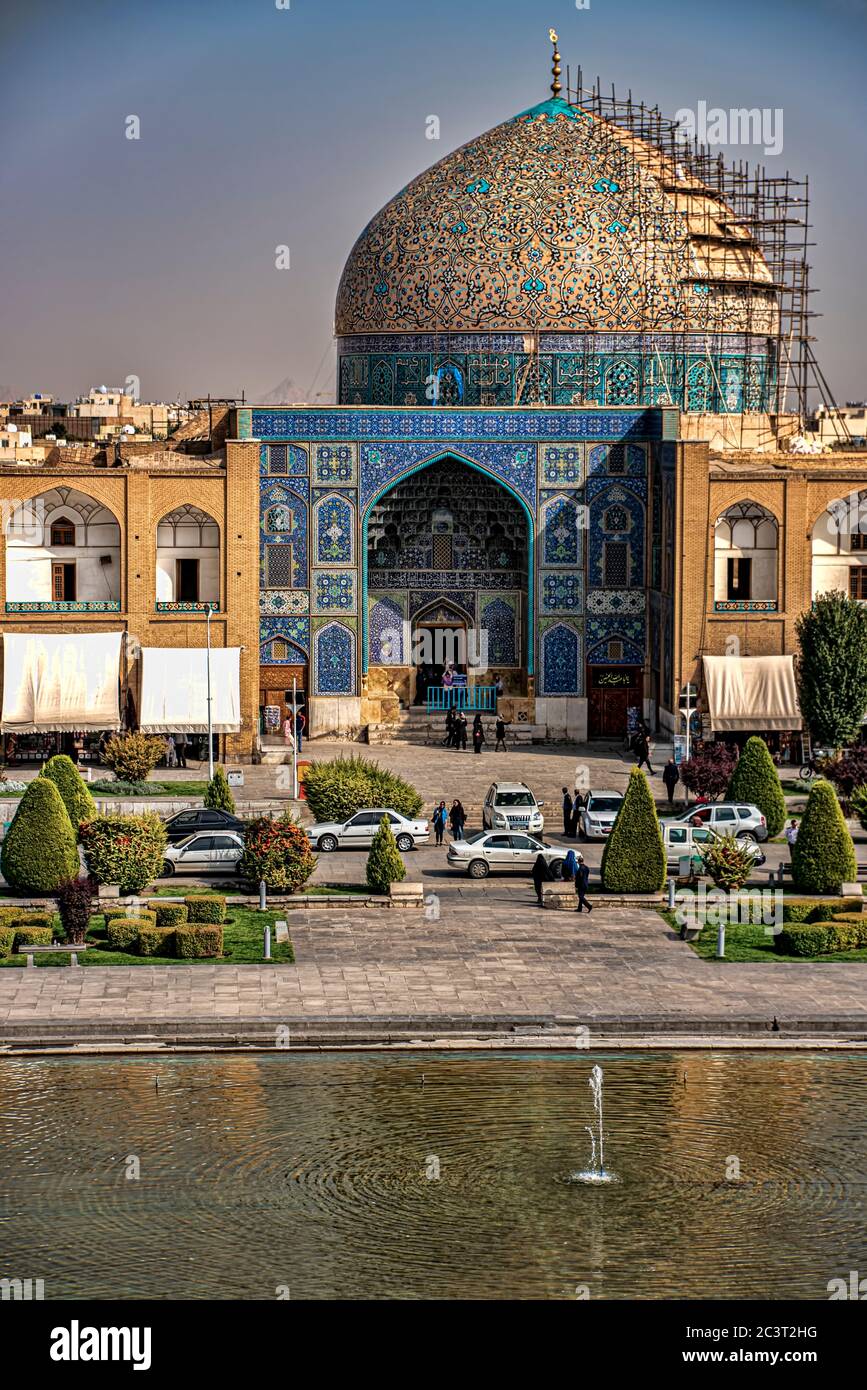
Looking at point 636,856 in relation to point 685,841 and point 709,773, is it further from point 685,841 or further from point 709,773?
point 709,773

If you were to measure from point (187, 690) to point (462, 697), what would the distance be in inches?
233

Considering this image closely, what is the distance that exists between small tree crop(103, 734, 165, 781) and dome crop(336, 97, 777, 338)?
39.2ft

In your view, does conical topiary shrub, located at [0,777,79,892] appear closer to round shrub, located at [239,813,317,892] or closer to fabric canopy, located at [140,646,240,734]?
round shrub, located at [239,813,317,892]

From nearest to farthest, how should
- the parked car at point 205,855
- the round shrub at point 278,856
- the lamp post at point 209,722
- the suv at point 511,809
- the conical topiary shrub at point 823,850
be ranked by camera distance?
the round shrub at point 278,856, the conical topiary shrub at point 823,850, the parked car at point 205,855, the suv at point 511,809, the lamp post at point 209,722

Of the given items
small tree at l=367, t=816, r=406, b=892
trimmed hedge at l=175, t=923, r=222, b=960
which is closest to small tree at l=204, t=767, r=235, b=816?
small tree at l=367, t=816, r=406, b=892

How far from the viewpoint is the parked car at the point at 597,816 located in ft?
117

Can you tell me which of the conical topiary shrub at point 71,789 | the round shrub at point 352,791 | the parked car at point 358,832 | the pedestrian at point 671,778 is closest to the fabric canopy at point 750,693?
the pedestrian at point 671,778

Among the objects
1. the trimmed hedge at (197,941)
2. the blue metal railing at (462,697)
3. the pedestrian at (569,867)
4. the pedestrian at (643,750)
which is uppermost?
the blue metal railing at (462,697)

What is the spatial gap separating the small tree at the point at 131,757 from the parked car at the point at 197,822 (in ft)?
13.3

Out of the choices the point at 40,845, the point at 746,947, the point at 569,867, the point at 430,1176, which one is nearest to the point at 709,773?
the point at 569,867

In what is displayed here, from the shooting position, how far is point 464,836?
119 ft

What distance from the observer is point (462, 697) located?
46062mm

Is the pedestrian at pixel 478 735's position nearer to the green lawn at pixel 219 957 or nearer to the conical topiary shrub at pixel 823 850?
the conical topiary shrub at pixel 823 850

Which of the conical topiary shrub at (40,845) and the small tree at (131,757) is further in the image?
the small tree at (131,757)
